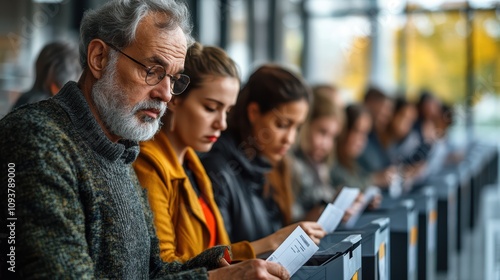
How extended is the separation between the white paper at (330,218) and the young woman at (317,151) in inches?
58.5

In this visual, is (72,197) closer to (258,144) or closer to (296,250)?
(296,250)

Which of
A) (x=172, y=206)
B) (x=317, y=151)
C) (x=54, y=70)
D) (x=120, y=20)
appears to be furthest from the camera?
(x=317, y=151)

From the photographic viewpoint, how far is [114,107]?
1829 millimetres

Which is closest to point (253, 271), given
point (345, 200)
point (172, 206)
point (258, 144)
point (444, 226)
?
point (172, 206)

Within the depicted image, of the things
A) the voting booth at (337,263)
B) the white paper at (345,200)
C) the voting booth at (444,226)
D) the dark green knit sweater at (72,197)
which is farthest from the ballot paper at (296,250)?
the voting booth at (444,226)

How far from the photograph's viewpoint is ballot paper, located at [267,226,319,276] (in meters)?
1.86

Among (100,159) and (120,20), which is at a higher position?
(120,20)

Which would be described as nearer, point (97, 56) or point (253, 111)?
point (97, 56)

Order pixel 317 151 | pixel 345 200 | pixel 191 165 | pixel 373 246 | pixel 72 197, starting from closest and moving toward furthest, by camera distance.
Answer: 1. pixel 72 197
2. pixel 373 246
3. pixel 191 165
4. pixel 345 200
5. pixel 317 151

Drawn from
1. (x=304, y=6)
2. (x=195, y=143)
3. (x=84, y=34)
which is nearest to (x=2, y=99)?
(x=195, y=143)

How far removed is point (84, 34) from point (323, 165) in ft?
9.34

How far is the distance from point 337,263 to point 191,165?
79 centimetres

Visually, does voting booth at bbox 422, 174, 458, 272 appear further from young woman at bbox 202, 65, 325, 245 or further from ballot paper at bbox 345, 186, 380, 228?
young woman at bbox 202, 65, 325, 245

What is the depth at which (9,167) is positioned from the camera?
1.58 meters
